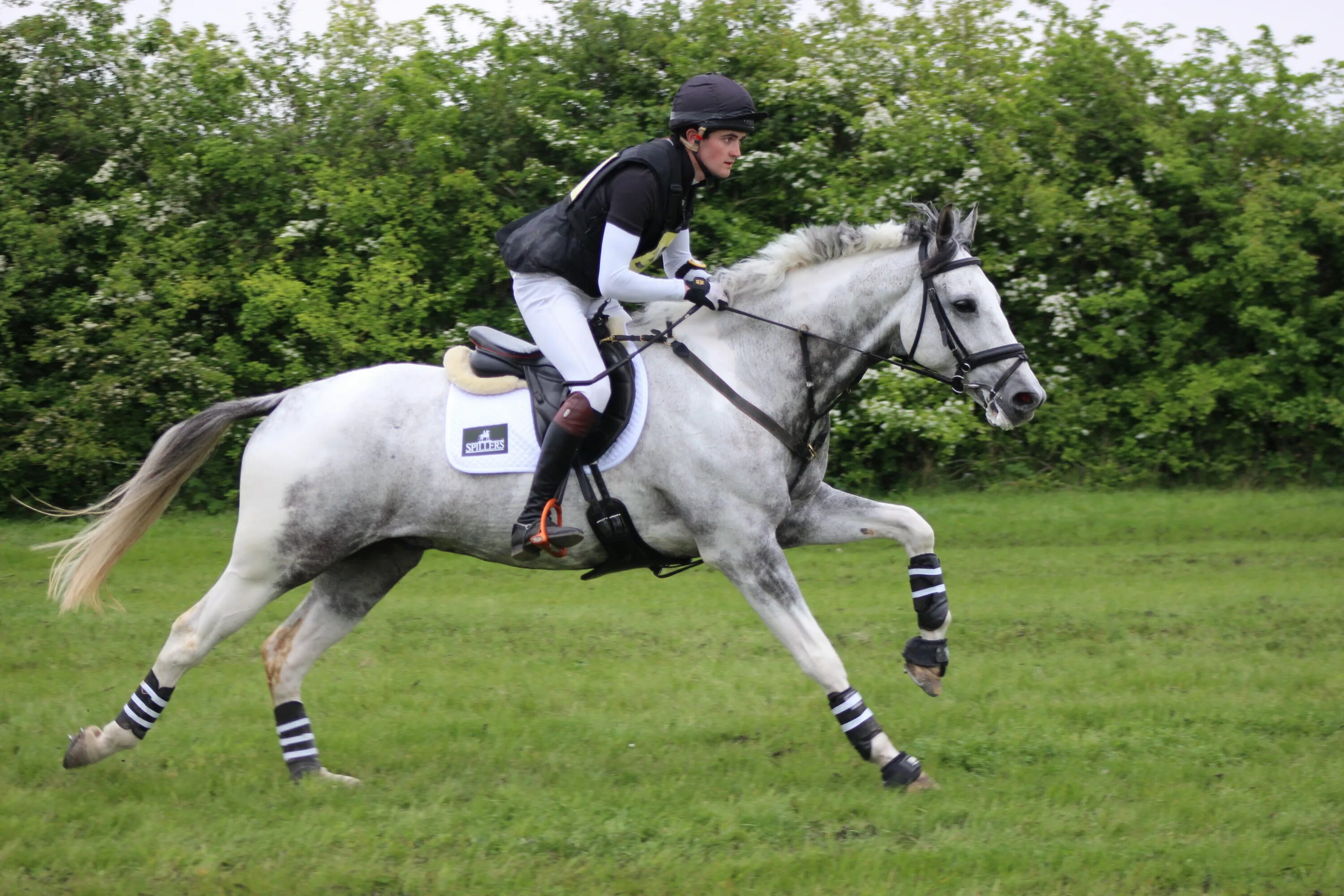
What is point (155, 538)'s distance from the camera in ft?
43.1

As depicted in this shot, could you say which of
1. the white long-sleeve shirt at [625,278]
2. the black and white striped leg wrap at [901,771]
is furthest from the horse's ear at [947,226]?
the black and white striped leg wrap at [901,771]

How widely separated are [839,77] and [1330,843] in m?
12.5

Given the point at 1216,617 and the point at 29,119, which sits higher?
the point at 29,119

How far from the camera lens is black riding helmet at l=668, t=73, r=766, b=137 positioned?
5.52 metres

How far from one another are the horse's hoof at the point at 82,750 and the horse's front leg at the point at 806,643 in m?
2.92

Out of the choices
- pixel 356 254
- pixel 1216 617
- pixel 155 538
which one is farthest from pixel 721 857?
pixel 356 254

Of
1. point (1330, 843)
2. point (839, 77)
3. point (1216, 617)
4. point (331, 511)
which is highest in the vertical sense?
point (839, 77)

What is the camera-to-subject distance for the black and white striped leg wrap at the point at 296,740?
597 cm

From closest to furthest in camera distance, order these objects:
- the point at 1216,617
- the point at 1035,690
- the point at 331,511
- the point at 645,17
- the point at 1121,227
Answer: the point at 331,511 < the point at 1035,690 < the point at 1216,617 < the point at 1121,227 < the point at 645,17

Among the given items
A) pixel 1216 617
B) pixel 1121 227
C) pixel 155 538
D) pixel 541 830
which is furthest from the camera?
pixel 1121 227

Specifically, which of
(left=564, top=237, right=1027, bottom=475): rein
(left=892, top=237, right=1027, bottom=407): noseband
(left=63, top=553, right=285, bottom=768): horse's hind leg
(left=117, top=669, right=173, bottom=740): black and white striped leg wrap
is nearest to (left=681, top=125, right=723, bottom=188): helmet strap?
(left=564, top=237, right=1027, bottom=475): rein

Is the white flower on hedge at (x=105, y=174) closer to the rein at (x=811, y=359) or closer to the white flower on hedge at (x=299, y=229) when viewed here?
the white flower on hedge at (x=299, y=229)

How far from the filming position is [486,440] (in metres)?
5.72

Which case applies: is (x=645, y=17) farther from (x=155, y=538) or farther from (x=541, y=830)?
(x=541, y=830)
